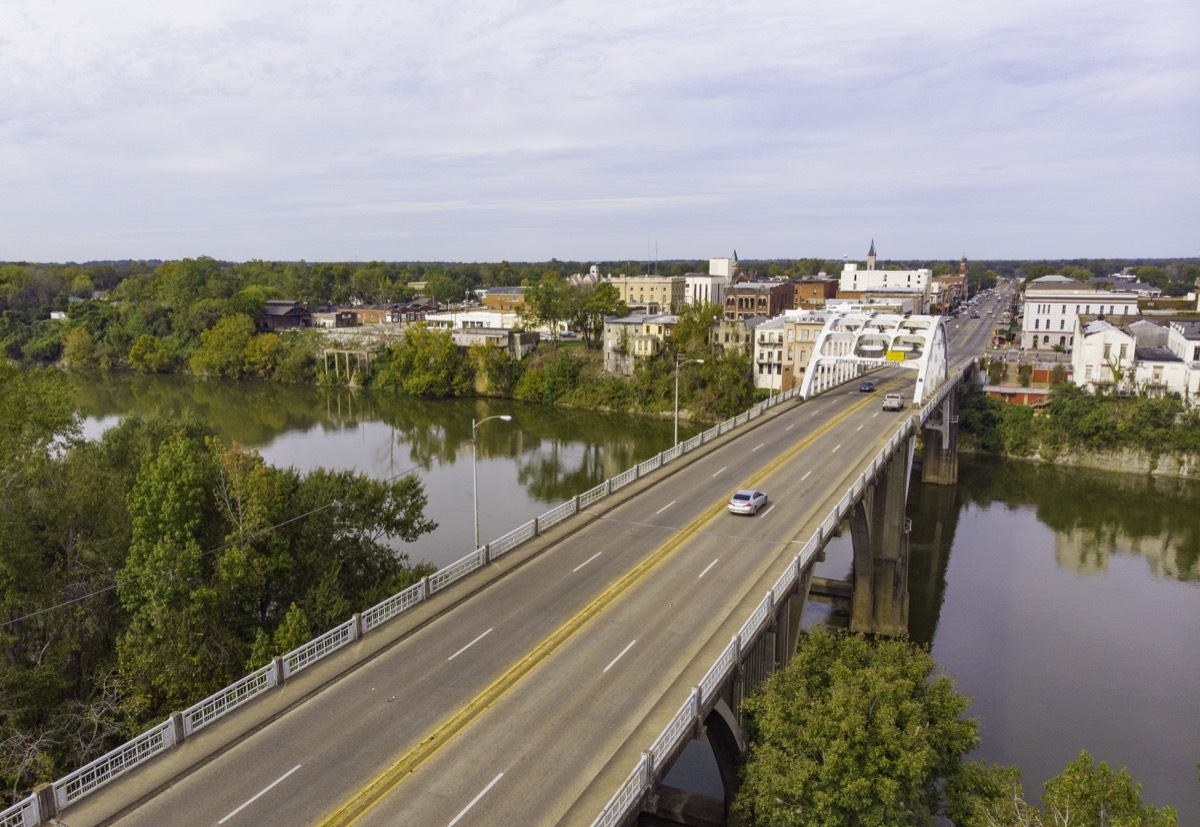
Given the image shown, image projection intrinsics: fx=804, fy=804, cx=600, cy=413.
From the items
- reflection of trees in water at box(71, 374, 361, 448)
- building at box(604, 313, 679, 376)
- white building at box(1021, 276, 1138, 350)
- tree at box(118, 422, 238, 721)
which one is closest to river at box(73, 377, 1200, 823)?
reflection of trees in water at box(71, 374, 361, 448)

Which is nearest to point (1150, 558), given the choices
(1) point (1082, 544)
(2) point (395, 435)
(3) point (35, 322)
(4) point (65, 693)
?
(1) point (1082, 544)

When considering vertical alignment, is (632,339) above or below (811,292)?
below

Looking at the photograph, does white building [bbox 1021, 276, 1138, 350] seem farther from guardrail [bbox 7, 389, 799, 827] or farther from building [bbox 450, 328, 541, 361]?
guardrail [bbox 7, 389, 799, 827]

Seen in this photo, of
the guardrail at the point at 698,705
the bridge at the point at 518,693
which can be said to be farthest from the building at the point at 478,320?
the guardrail at the point at 698,705

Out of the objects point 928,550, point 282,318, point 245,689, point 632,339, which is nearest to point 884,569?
point 928,550

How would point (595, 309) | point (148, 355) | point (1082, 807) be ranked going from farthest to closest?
point (148, 355), point (595, 309), point (1082, 807)

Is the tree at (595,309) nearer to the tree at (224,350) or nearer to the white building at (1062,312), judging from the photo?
the tree at (224,350)

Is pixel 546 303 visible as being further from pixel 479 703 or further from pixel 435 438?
pixel 479 703
